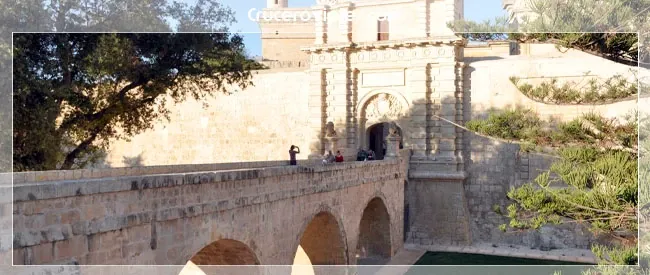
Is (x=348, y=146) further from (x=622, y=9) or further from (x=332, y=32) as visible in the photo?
(x=622, y=9)

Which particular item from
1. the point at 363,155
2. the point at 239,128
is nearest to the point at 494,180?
the point at 363,155

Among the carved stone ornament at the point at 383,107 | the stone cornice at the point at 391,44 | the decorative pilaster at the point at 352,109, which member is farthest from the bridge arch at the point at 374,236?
the stone cornice at the point at 391,44

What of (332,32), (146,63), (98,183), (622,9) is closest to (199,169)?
(146,63)

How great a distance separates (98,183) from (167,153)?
16137 mm

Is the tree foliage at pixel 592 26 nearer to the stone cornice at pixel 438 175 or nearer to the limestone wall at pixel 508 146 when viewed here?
the limestone wall at pixel 508 146

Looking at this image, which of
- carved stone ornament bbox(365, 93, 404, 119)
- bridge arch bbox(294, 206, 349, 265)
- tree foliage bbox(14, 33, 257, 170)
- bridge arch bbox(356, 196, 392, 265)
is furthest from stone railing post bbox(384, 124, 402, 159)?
tree foliage bbox(14, 33, 257, 170)

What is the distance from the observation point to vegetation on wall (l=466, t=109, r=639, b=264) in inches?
245

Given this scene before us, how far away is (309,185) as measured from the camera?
9.46 m

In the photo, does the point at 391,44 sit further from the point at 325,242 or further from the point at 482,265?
the point at 325,242

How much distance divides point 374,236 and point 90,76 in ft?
26.3

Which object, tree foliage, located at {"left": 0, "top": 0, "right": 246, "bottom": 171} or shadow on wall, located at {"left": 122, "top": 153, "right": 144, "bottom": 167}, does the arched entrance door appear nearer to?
shadow on wall, located at {"left": 122, "top": 153, "right": 144, "bottom": 167}

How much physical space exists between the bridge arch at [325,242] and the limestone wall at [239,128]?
6603 mm

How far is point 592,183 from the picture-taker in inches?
271

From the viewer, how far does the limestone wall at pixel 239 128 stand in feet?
61.7
